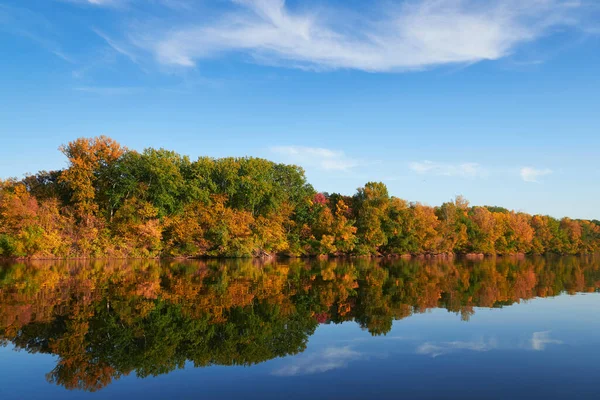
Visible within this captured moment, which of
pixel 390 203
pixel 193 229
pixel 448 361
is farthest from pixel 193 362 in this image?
pixel 390 203

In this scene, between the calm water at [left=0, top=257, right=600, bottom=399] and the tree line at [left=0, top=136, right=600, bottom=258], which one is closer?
the calm water at [left=0, top=257, right=600, bottom=399]

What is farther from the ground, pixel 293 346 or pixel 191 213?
pixel 191 213

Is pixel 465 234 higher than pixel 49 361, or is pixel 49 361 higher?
pixel 465 234

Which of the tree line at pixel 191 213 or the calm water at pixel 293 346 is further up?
the tree line at pixel 191 213

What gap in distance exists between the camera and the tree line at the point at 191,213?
47.0m

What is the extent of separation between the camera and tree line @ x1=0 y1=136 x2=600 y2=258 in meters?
47.0

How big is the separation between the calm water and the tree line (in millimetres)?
31419

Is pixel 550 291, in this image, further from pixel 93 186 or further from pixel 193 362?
pixel 93 186

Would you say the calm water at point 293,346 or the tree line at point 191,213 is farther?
the tree line at point 191,213

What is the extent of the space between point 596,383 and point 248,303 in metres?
11.5

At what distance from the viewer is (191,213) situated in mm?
55062

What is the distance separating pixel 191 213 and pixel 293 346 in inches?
1845

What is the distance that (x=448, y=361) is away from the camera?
934 centimetres

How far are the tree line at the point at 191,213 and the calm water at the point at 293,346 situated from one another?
3142 cm
